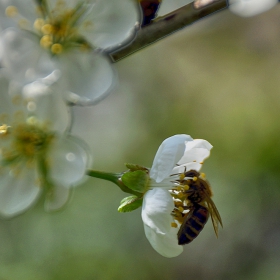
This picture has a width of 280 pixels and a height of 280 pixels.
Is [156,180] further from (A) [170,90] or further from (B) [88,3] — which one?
(A) [170,90]

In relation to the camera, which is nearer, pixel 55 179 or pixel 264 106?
pixel 55 179

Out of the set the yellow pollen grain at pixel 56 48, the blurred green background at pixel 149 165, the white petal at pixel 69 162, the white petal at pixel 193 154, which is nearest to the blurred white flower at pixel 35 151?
the white petal at pixel 69 162

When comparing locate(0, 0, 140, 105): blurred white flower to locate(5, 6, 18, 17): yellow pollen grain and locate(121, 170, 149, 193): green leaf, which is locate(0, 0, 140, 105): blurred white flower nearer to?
locate(5, 6, 18, 17): yellow pollen grain

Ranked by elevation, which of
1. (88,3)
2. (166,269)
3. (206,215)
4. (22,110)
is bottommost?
(166,269)

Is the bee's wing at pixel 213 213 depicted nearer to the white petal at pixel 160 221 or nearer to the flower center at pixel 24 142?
the white petal at pixel 160 221

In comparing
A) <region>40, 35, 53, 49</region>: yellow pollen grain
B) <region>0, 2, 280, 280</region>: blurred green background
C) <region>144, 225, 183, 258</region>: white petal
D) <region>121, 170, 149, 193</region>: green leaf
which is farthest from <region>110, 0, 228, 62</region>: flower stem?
<region>0, 2, 280, 280</region>: blurred green background

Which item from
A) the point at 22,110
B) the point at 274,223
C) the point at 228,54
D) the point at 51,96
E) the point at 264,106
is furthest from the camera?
the point at 228,54


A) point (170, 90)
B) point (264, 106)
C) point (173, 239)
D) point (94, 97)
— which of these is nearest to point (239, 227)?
point (264, 106)
